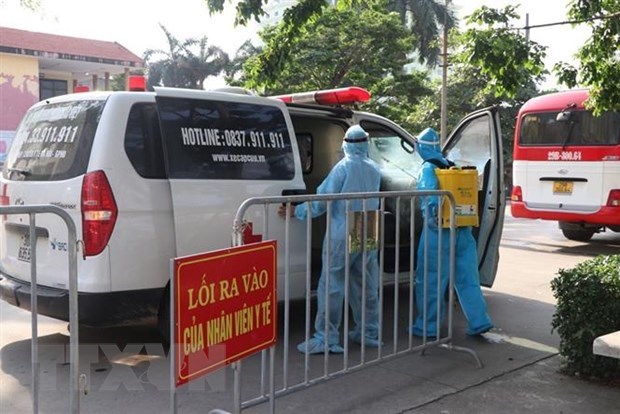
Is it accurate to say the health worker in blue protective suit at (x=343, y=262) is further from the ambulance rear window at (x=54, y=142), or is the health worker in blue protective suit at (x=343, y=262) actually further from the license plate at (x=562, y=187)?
the license plate at (x=562, y=187)

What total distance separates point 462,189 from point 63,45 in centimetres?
2456

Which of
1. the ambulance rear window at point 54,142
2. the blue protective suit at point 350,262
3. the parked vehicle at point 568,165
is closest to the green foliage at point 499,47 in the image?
the blue protective suit at point 350,262

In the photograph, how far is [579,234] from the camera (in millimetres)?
12164

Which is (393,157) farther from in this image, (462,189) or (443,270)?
(443,270)

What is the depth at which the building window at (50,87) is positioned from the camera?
26.7 meters

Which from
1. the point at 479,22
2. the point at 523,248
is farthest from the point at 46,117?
the point at 523,248

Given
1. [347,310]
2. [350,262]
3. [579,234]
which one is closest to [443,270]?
[350,262]

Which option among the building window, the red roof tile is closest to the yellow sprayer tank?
the red roof tile

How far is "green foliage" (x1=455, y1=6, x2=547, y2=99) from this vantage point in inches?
241

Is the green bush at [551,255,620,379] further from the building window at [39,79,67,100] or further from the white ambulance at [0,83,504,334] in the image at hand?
the building window at [39,79,67,100]

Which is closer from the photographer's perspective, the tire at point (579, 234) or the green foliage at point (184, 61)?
the tire at point (579, 234)

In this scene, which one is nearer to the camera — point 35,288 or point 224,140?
point 35,288

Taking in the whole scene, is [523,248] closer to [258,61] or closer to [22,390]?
[258,61]

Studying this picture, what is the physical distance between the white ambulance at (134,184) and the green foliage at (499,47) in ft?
7.16
